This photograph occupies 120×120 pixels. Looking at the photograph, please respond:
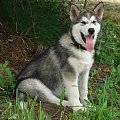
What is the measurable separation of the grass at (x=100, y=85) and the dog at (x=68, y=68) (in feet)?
0.79

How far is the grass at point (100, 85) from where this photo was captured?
429 centimetres

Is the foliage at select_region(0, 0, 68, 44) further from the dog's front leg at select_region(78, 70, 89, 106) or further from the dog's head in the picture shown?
the dog's front leg at select_region(78, 70, 89, 106)

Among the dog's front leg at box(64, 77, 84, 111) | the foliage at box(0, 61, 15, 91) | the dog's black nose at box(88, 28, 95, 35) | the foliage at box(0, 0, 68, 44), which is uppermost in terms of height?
the foliage at box(0, 0, 68, 44)

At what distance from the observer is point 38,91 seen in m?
5.82

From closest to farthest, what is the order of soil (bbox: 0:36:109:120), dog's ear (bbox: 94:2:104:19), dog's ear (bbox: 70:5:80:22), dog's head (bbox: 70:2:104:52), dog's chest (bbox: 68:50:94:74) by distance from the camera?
1. dog's chest (bbox: 68:50:94:74)
2. dog's head (bbox: 70:2:104:52)
3. dog's ear (bbox: 70:5:80:22)
4. dog's ear (bbox: 94:2:104:19)
5. soil (bbox: 0:36:109:120)

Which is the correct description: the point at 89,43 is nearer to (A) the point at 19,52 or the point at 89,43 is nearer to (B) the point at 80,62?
(B) the point at 80,62

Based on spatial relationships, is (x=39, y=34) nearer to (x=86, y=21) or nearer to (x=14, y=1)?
(x=14, y=1)

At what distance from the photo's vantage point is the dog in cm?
579

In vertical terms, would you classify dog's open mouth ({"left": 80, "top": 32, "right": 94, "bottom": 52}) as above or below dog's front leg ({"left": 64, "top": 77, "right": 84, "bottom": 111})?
above

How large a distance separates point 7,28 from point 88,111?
402cm

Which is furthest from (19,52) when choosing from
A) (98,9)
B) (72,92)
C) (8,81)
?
(72,92)

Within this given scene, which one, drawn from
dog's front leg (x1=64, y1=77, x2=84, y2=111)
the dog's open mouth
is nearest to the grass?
dog's front leg (x1=64, y1=77, x2=84, y2=111)

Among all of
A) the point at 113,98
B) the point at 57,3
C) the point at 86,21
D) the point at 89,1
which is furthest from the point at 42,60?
the point at 89,1

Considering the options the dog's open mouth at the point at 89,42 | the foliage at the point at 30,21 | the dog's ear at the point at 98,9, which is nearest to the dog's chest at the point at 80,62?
the dog's open mouth at the point at 89,42
